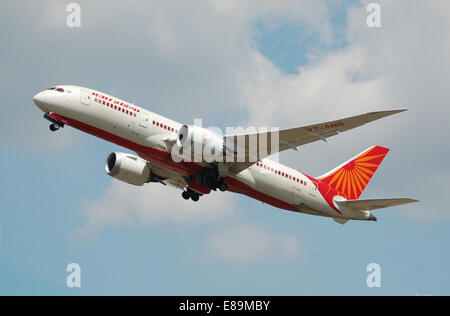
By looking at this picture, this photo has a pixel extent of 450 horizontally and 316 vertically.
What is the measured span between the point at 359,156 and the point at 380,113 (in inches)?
698

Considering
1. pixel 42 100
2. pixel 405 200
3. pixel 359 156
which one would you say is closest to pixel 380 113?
pixel 405 200

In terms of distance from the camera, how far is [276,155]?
160 ft

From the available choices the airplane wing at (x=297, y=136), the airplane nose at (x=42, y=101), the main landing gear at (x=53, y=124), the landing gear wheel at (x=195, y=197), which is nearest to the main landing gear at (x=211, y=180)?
the airplane wing at (x=297, y=136)

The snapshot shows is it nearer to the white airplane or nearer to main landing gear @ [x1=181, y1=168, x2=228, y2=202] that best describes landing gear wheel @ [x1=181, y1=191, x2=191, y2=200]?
the white airplane

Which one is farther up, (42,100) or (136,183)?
(42,100)

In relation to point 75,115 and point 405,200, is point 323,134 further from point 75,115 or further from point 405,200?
point 75,115

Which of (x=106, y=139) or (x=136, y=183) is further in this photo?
(x=136, y=183)

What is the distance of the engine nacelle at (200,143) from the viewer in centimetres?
4547

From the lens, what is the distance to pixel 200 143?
45781 mm

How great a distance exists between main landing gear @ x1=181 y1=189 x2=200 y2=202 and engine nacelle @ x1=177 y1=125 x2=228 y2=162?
740 cm

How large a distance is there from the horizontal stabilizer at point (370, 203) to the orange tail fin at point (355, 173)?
1.75 m

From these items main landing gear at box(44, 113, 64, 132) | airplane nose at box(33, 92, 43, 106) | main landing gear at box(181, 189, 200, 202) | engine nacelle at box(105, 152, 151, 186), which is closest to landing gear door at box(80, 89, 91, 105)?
main landing gear at box(44, 113, 64, 132)

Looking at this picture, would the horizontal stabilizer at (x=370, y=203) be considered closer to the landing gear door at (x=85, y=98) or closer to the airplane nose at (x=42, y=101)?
the landing gear door at (x=85, y=98)

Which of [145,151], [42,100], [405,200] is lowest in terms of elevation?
[405,200]
